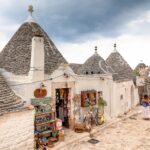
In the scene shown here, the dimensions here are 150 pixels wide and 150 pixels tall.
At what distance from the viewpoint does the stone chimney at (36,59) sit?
918 centimetres

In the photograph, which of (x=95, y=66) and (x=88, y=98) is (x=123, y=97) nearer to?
(x=95, y=66)

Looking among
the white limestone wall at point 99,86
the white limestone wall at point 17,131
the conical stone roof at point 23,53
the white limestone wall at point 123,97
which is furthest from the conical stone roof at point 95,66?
the white limestone wall at point 17,131

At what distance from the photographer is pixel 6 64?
10727 mm

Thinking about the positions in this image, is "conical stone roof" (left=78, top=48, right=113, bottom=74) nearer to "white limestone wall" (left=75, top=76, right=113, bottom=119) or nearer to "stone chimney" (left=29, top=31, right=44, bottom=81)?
"white limestone wall" (left=75, top=76, right=113, bottom=119)

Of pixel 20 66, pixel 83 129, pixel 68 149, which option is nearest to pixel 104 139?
pixel 83 129

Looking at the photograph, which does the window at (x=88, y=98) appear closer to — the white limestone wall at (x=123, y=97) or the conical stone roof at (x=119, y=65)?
the white limestone wall at (x=123, y=97)

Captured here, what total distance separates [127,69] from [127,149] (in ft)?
42.1

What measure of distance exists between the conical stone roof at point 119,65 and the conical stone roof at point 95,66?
3089mm

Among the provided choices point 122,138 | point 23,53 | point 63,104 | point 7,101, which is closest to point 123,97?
point 122,138

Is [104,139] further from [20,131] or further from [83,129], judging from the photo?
[20,131]

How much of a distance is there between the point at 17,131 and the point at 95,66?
10022 millimetres

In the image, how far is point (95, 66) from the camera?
52.7 feet

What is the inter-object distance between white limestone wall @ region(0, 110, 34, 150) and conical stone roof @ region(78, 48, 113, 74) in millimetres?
8777

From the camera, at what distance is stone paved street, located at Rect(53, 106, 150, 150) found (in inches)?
377
